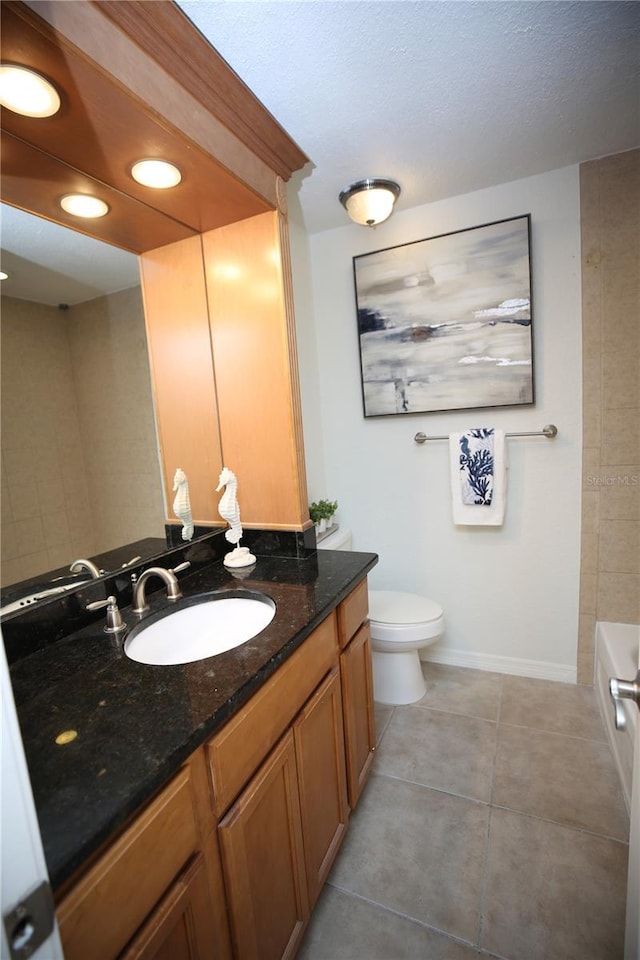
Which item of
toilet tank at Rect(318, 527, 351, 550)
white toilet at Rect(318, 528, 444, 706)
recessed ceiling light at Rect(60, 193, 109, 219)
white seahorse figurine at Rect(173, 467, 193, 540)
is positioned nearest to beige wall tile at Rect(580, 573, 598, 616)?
white toilet at Rect(318, 528, 444, 706)

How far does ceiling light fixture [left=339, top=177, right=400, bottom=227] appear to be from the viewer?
177 cm

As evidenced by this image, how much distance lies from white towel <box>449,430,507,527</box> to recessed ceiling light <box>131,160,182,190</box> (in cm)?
154

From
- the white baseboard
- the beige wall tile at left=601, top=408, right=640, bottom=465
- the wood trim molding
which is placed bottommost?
the white baseboard

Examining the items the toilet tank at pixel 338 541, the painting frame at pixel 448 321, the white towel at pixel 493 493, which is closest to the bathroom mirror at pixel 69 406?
the toilet tank at pixel 338 541

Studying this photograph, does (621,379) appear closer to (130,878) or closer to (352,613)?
(352,613)

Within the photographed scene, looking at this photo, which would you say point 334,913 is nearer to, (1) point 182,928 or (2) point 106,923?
(1) point 182,928

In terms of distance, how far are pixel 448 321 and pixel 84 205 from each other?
61.0 inches

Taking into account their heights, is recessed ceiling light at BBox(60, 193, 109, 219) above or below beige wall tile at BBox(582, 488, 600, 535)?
above

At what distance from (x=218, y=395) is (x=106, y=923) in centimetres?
152

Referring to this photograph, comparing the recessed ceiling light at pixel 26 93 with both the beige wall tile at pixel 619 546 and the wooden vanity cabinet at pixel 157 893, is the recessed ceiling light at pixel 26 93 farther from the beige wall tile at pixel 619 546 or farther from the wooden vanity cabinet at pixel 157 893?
the beige wall tile at pixel 619 546

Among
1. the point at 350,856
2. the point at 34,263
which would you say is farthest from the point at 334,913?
the point at 34,263

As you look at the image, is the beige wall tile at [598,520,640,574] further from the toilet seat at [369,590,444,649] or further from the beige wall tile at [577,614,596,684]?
the toilet seat at [369,590,444,649]

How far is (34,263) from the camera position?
110cm

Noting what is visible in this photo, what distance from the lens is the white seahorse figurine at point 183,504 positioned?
5.09 ft
